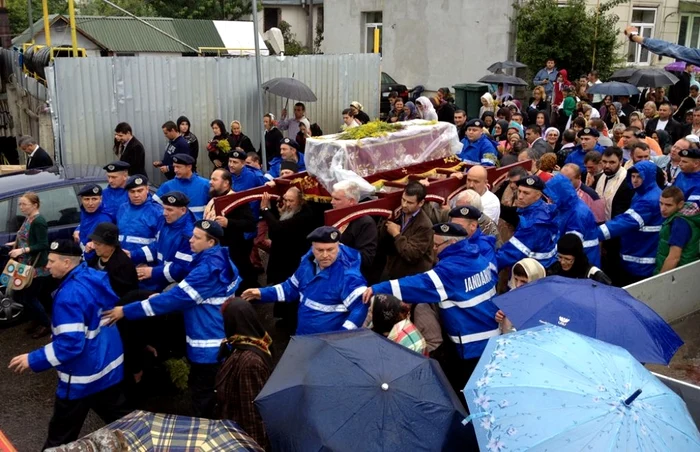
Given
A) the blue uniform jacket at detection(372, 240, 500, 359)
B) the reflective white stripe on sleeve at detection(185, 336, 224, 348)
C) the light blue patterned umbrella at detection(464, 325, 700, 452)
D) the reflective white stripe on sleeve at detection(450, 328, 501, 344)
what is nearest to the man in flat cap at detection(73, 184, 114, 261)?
the reflective white stripe on sleeve at detection(185, 336, 224, 348)

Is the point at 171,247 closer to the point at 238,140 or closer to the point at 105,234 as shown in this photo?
the point at 105,234

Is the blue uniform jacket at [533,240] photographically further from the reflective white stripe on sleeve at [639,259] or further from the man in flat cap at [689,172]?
the man in flat cap at [689,172]

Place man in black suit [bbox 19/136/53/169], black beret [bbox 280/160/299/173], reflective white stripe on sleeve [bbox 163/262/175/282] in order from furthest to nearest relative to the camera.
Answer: man in black suit [bbox 19/136/53/169]
black beret [bbox 280/160/299/173]
reflective white stripe on sleeve [bbox 163/262/175/282]

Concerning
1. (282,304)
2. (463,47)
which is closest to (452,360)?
(282,304)

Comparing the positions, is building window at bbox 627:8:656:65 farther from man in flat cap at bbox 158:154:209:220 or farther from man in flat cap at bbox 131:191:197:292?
man in flat cap at bbox 131:191:197:292

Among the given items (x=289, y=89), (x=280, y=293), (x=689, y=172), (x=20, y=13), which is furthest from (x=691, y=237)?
(x=20, y=13)

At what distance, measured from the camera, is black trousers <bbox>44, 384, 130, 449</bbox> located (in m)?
4.95

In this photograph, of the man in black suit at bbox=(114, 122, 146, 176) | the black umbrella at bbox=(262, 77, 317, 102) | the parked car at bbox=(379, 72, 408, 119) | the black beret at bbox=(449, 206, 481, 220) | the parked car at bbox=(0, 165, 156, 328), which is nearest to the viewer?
the black beret at bbox=(449, 206, 481, 220)

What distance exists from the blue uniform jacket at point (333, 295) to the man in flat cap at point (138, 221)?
7.60 feet

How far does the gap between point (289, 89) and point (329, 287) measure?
826 cm

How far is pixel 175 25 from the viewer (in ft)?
101

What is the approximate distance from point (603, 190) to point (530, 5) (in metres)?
13.9

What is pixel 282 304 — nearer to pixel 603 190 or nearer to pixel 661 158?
pixel 603 190

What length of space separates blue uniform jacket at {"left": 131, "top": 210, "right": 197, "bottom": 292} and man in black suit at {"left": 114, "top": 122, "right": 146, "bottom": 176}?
4.52 metres
